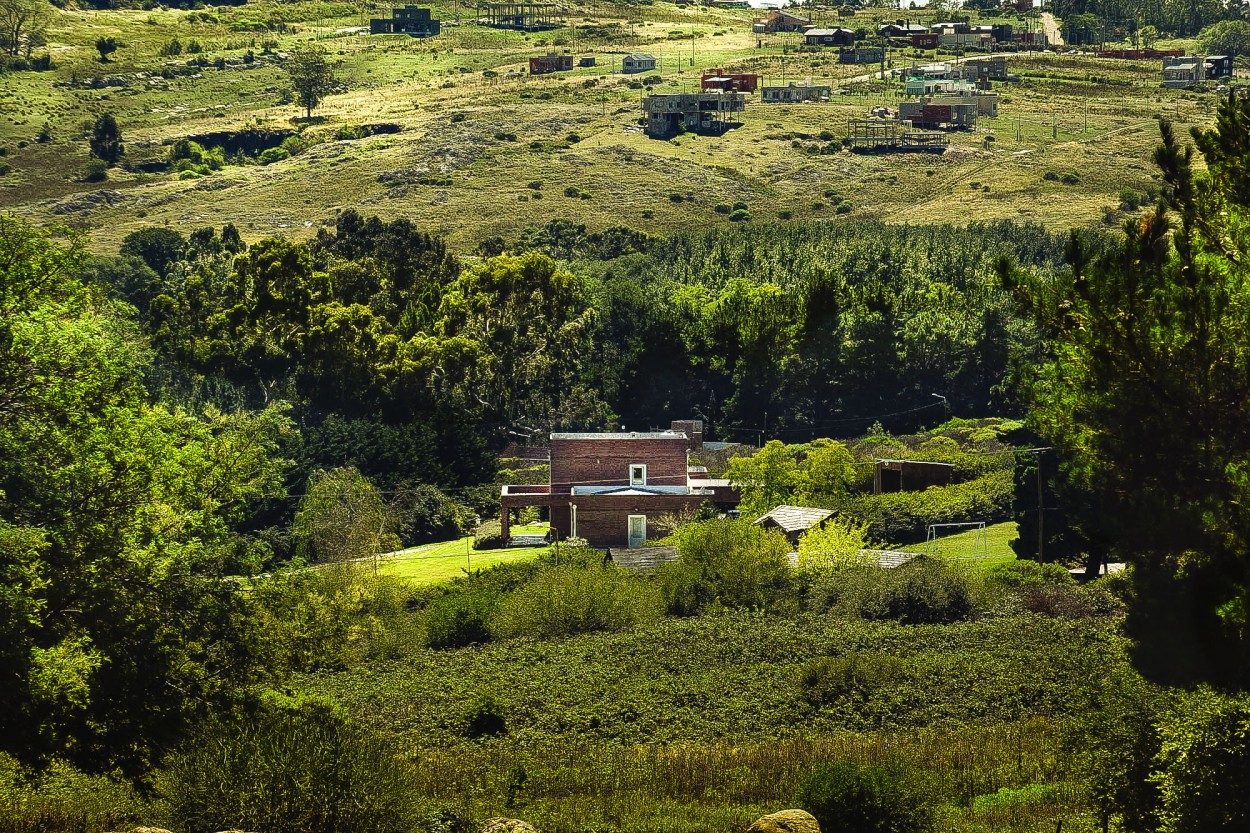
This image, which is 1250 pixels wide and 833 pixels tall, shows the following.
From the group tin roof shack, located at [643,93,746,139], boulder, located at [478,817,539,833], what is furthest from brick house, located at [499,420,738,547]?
tin roof shack, located at [643,93,746,139]

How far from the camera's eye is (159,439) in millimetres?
29547

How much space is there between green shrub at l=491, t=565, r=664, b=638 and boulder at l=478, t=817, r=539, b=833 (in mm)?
26868

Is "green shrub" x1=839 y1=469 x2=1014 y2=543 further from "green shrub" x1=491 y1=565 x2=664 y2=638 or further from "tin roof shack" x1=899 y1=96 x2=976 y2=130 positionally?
"tin roof shack" x1=899 y1=96 x2=976 y2=130

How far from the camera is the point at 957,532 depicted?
68250mm

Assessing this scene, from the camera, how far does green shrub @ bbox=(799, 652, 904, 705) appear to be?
4247 centimetres

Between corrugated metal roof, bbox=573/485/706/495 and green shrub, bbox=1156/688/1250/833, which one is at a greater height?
green shrub, bbox=1156/688/1250/833

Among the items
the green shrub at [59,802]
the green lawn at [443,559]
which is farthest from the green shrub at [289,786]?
the green lawn at [443,559]

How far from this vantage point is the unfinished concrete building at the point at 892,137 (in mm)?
184250

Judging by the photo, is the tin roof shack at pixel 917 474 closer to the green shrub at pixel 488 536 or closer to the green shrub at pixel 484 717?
the green shrub at pixel 488 536

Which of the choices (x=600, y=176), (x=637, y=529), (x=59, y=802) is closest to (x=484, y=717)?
(x=59, y=802)

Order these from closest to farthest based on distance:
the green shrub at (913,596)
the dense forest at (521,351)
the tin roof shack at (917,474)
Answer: the green shrub at (913,596)
the tin roof shack at (917,474)
the dense forest at (521,351)

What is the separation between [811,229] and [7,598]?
120 m

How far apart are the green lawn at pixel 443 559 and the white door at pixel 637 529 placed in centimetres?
457

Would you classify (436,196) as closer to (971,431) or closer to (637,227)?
(637,227)
